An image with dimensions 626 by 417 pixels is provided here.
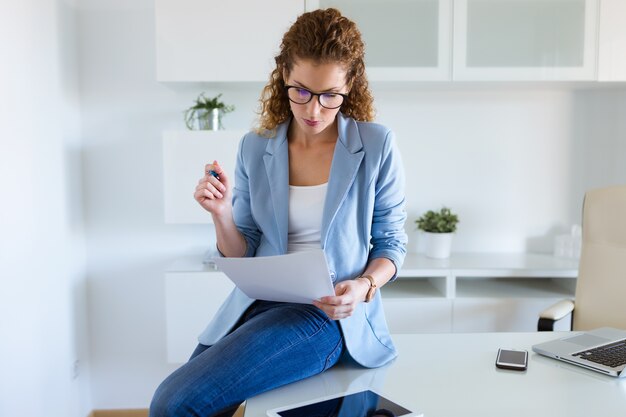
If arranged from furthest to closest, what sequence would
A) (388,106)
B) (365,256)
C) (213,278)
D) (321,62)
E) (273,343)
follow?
(388,106) → (213,278) → (365,256) → (321,62) → (273,343)

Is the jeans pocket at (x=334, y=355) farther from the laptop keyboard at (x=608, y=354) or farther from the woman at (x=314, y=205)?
the laptop keyboard at (x=608, y=354)

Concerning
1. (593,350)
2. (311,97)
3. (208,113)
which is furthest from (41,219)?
(593,350)

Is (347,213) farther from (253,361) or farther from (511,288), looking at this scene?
(511,288)

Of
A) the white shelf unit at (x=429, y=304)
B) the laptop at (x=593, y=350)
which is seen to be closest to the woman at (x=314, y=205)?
the laptop at (x=593, y=350)

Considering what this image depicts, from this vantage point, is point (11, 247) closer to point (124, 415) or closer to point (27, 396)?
point (27, 396)

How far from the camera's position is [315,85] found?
1.31 meters

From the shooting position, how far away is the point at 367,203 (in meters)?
1.38

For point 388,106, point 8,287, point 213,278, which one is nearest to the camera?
point 8,287

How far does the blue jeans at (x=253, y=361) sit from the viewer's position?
105cm

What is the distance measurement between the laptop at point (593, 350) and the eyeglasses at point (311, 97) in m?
0.77

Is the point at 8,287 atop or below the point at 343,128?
below

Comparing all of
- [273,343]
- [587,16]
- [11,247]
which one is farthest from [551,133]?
[11,247]

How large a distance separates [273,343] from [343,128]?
1.85 ft

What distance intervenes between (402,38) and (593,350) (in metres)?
1.49
